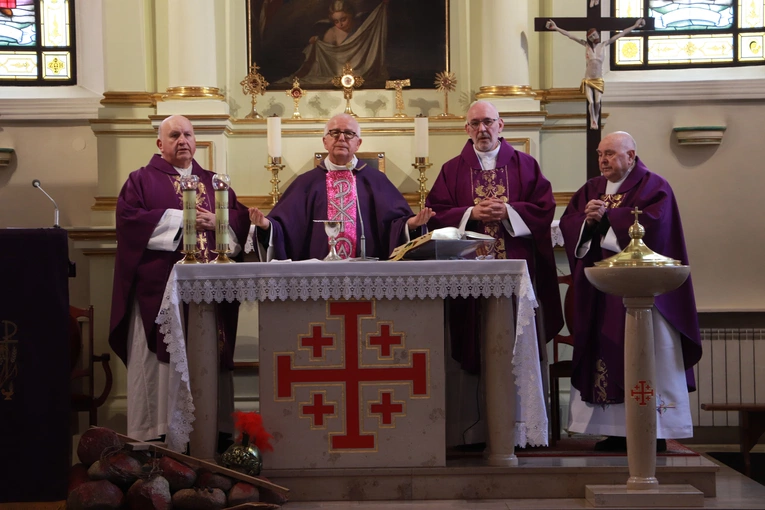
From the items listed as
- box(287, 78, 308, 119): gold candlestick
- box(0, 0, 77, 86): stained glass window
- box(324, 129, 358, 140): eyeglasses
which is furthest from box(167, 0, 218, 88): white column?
box(324, 129, 358, 140): eyeglasses

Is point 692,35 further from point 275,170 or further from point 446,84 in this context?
point 275,170

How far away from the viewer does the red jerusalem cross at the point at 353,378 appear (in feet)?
16.7

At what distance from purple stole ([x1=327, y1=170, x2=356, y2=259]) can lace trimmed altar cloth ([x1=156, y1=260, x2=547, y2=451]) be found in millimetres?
1162

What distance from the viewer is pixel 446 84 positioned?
7.50 metres

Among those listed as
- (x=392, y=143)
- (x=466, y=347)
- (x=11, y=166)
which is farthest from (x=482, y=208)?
(x=11, y=166)

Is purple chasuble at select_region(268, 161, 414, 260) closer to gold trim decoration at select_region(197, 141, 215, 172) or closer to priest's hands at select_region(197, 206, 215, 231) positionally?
priest's hands at select_region(197, 206, 215, 231)

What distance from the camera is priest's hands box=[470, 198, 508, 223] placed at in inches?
232

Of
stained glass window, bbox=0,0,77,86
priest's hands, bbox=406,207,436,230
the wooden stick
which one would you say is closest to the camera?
the wooden stick

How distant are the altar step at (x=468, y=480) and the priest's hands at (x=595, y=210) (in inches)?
53.8

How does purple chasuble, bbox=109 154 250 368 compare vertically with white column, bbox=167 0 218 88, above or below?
below

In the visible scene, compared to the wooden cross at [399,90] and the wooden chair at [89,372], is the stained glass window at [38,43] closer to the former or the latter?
the wooden chair at [89,372]

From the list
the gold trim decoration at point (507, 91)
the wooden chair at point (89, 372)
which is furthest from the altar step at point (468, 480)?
the gold trim decoration at point (507, 91)

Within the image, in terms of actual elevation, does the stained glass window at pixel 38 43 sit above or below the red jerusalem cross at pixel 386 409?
above

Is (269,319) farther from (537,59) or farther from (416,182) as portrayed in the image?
(537,59)
